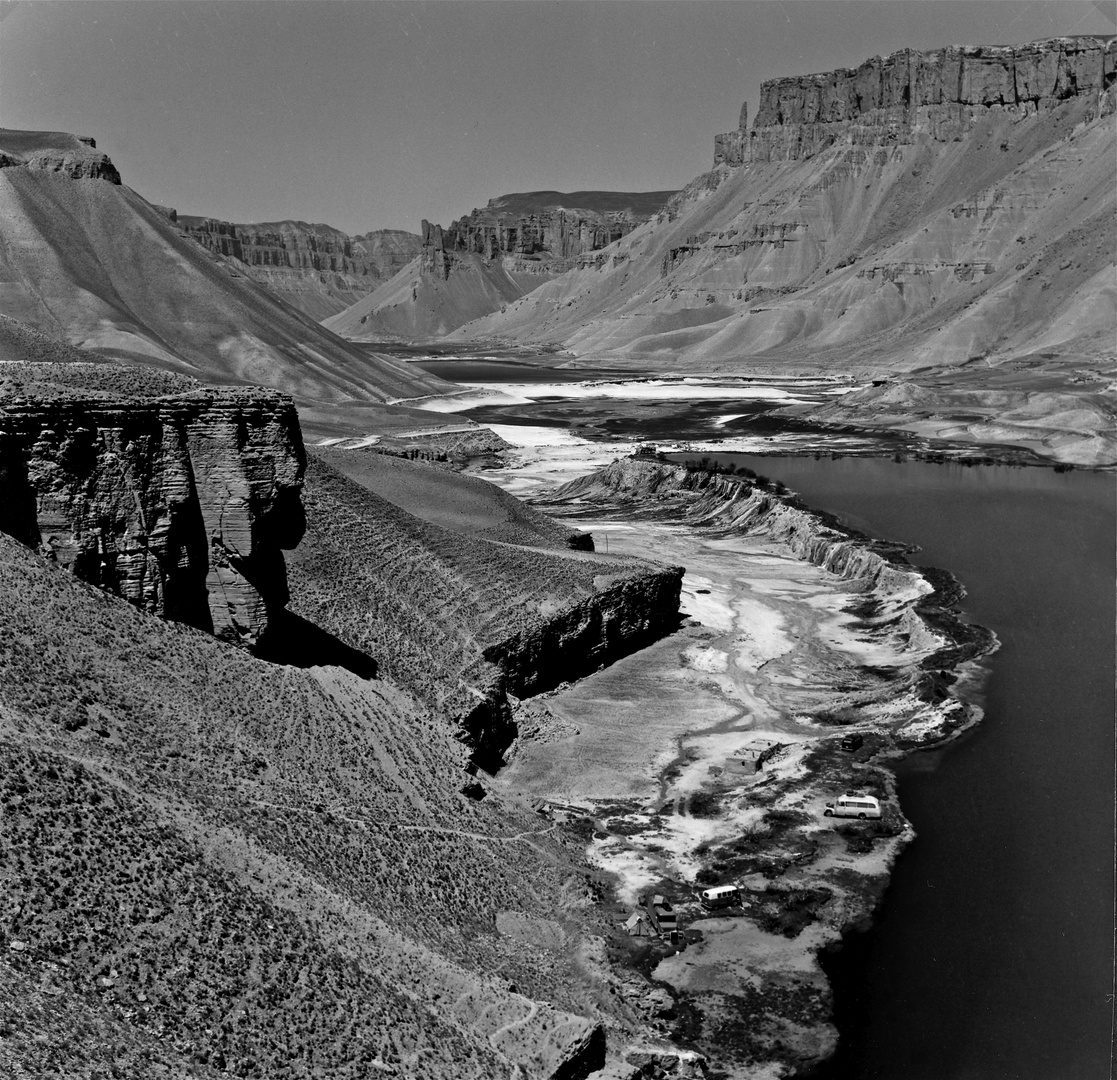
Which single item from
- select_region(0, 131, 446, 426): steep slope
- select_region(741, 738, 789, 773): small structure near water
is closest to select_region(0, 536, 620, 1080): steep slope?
select_region(741, 738, 789, 773): small structure near water

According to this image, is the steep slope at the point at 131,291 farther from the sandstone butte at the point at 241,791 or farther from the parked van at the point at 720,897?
the parked van at the point at 720,897

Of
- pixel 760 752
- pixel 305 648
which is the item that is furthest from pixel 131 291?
pixel 760 752

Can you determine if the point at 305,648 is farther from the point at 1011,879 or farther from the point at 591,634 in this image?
the point at 1011,879

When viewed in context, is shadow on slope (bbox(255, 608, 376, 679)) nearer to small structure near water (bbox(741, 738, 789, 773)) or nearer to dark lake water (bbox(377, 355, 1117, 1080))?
small structure near water (bbox(741, 738, 789, 773))

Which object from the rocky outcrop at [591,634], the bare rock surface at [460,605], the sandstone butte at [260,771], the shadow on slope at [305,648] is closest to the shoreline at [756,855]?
the rocky outcrop at [591,634]

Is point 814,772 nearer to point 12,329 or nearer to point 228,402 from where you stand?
point 228,402
